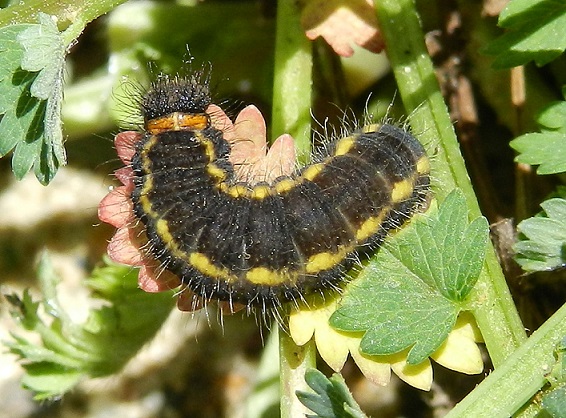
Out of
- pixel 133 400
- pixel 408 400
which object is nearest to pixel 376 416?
pixel 408 400

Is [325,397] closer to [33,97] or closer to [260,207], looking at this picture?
[260,207]

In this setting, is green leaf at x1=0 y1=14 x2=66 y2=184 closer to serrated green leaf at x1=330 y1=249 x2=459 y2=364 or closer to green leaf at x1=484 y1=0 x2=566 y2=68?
serrated green leaf at x1=330 y1=249 x2=459 y2=364

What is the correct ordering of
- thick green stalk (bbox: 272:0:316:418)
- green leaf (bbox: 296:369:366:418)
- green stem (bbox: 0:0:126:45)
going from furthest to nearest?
thick green stalk (bbox: 272:0:316:418) < green stem (bbox: 0:0:126:45) < green leaf (bbox: 296:369:366:418)

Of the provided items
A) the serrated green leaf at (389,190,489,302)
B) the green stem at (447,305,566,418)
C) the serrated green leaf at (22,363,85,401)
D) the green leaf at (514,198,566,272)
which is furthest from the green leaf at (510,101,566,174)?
the serrated green leaf at (22,363,85,401)

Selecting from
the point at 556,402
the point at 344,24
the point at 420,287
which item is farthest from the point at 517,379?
the point at 344,24

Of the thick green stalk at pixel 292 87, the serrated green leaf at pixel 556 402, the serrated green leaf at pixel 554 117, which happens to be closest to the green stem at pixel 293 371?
the thick green stalk at pixel 292 87

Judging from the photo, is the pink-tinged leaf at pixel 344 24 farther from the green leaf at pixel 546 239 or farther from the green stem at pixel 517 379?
the green stem at pixel 517 379

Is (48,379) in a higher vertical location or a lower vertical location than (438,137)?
lower
